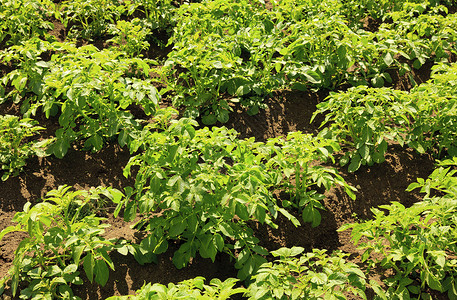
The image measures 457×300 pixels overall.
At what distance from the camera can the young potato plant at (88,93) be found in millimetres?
4441

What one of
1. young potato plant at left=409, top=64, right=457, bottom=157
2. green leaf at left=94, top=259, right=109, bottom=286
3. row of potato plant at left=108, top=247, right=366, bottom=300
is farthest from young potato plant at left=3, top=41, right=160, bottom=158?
young potato plant at left=409, top=64, right=457, bottom=157

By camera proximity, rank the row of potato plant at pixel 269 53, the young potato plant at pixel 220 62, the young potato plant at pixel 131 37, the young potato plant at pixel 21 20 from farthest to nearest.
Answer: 1. the young potato plant at pixel 21 20
2. the young potato plant at pixel 131 37
3. the row of potato plant at pixel 269 53
4. the young potato plant at pixel 220 62

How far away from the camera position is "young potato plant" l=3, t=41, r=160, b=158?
→ 4441mm

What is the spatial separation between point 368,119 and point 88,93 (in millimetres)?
2366

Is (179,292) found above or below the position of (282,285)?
above

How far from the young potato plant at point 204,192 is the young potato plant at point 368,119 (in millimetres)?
601

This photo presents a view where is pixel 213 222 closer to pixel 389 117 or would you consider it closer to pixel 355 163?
pixel 355 163

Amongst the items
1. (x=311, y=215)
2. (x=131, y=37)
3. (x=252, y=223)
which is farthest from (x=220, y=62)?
(x=311, y=215)

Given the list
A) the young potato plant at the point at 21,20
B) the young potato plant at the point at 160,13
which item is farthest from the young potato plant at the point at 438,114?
the young potato plant at the point at 21,20

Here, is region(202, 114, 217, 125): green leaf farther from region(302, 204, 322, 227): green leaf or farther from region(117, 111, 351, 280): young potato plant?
region(302, 204, 322, 227): green leaf

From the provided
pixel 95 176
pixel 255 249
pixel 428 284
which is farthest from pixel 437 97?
pixel 95 176

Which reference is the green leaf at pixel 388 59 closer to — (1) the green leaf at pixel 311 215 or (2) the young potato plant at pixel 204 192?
(2) the young potato plant at pixel 204 192

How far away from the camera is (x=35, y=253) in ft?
12.3

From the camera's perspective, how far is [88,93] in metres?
4.37
